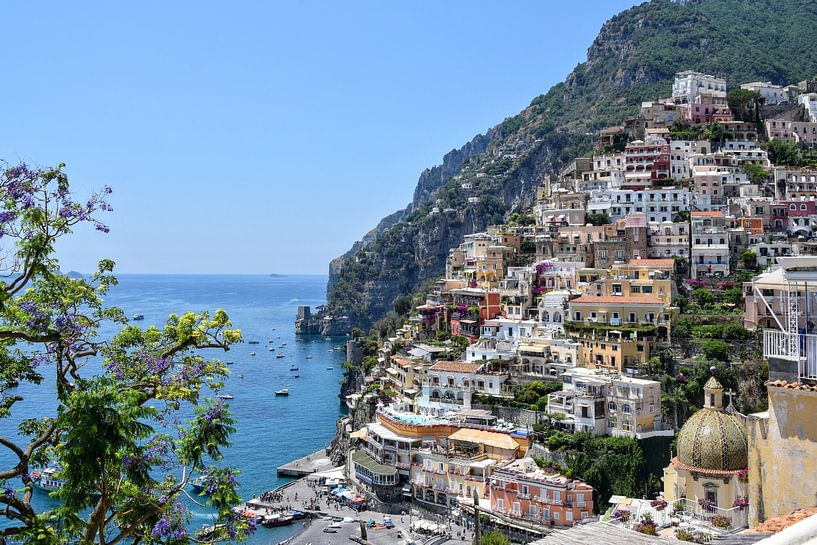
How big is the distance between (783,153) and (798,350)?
7389cm

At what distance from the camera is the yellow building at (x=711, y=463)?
2791cm

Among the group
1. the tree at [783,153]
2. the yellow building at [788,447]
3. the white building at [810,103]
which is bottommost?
the yellow building at [788,447]

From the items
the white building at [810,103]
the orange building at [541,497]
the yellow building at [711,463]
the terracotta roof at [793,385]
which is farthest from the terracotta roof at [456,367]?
the white building at [810,103]

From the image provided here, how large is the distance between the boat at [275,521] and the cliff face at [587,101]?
81772mm

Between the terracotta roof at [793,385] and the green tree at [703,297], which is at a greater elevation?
the terracotta roof at [793,385]

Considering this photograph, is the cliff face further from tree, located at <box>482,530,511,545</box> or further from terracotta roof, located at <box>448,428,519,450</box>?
tree, located at <box>482,530,511,545</box>

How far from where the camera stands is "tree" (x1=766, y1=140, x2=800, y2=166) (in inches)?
2938

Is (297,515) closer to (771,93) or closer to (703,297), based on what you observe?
(703,297)

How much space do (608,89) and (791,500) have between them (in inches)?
5225

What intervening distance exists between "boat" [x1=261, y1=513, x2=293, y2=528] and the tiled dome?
24774mm

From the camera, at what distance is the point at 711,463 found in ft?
93.4

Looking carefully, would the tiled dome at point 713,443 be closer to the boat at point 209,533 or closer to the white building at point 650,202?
the boat at point 209,533

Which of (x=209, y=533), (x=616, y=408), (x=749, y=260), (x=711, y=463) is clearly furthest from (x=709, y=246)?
(x=209, y=533)

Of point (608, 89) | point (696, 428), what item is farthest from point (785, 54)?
point (696, 428)
